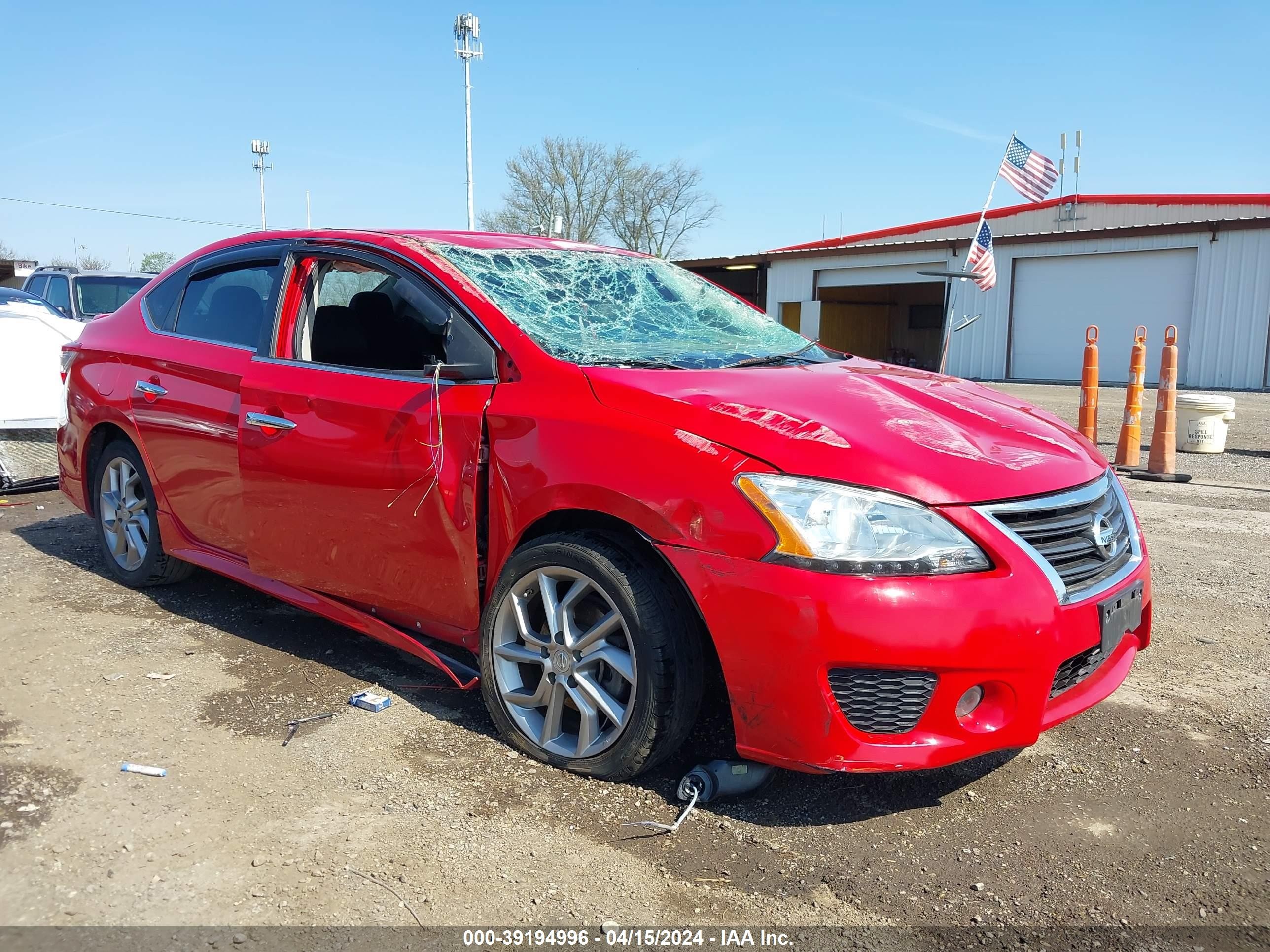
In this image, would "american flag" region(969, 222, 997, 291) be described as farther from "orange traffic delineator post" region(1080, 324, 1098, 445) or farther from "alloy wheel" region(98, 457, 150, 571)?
"alloy wheel" region(98, 457, 150, 571)

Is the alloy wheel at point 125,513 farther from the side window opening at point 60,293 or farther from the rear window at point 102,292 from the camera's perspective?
the side window opening at point 60,293

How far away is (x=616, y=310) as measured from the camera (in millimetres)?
3730

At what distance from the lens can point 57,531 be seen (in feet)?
20.6

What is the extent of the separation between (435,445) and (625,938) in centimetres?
161

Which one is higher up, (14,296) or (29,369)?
(14,296)

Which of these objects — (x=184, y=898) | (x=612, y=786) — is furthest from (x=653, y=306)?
(x=184, y=898)

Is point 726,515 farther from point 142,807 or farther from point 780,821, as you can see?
point 142,807

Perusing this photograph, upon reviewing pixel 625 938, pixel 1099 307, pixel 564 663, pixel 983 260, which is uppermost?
pixel 983 260

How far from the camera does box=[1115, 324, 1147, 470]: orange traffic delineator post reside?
9.47 meters

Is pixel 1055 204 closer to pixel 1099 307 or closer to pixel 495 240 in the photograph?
pixel 1099 307

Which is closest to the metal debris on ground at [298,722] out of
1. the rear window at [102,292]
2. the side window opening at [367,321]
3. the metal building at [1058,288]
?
the side window opening at [367,321]

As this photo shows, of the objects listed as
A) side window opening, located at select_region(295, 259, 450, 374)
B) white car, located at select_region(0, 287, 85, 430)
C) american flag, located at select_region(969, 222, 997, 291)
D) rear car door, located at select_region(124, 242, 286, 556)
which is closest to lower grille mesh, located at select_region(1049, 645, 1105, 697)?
side window opening, located at select_region(295, 259, 450, 374)

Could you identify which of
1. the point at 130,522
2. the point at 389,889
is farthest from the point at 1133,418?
the point at 389,889

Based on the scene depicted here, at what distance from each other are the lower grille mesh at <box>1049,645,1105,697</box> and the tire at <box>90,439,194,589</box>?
149 inches
